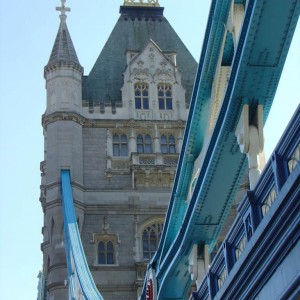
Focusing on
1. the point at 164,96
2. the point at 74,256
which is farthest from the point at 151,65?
the point at 74,256

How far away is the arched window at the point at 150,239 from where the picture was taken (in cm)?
3403

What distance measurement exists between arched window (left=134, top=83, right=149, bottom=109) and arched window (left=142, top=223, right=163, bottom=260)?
6.00m

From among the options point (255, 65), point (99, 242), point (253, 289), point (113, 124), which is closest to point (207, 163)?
point (255, 65)

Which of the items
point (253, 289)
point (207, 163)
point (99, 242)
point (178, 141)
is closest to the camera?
point (253, 289)

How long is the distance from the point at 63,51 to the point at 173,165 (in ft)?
25.3

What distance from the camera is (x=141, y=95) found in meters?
38.4

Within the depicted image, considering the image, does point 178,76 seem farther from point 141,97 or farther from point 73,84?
point 73,84

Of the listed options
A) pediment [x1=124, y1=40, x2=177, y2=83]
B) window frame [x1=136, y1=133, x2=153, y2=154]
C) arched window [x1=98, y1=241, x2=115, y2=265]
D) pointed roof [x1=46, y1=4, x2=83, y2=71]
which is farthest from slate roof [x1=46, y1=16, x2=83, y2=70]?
arched window [x1=98, y1=241, x2=115, y2=265]

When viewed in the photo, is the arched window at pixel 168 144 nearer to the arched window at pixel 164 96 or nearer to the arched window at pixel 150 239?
the arched window at pixel 164 96

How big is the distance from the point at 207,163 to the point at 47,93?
2388 cm

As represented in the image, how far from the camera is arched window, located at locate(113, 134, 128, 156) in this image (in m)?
36.3

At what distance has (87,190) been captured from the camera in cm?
3506

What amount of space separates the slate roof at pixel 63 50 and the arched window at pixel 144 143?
4.51 meters

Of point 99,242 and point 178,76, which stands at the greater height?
point 178,76
